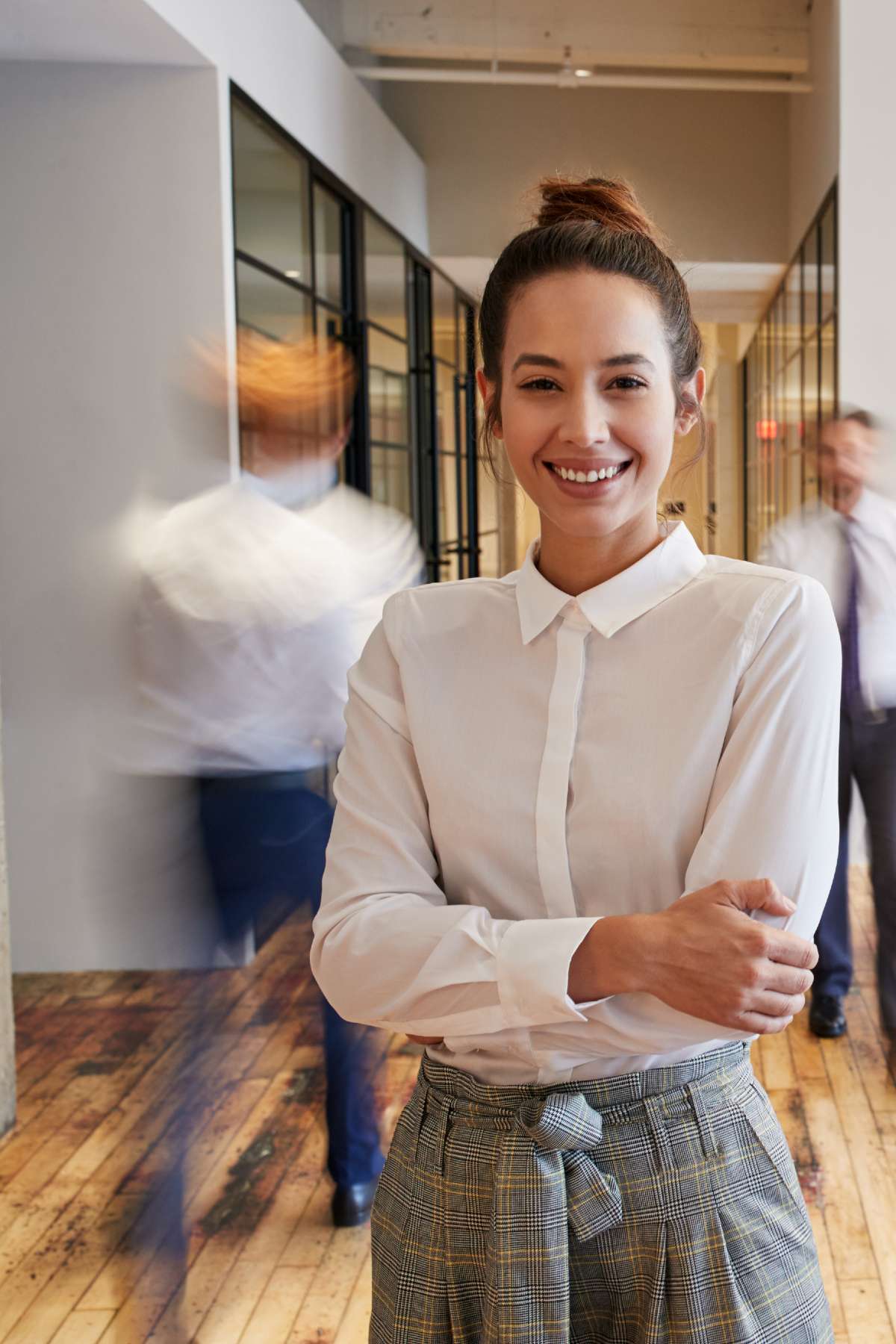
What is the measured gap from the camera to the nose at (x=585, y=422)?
107 centimetres

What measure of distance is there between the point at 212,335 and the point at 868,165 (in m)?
3.18

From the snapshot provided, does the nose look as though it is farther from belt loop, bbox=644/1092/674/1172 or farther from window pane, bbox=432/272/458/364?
window pane, bbox=432/272/458/364

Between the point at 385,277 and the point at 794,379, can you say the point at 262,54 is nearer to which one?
the point at 385,277

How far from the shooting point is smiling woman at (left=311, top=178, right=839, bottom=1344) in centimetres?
103

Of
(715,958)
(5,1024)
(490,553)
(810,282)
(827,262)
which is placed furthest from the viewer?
(490,553)

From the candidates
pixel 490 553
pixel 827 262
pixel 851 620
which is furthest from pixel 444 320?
pixel 851 620

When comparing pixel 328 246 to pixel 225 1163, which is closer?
pixel 225 1163

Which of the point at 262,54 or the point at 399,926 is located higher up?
the point at 262,54

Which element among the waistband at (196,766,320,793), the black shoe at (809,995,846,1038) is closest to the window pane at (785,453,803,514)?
the black shoe at (809,995,846,1038)

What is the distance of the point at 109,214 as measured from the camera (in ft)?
14.6

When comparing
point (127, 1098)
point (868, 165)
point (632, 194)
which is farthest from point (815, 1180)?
point (868, 165)

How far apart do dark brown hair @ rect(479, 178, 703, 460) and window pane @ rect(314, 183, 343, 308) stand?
16.3 ft

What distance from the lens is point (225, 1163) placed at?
3.28 m

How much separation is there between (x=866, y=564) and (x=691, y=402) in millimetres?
2798
